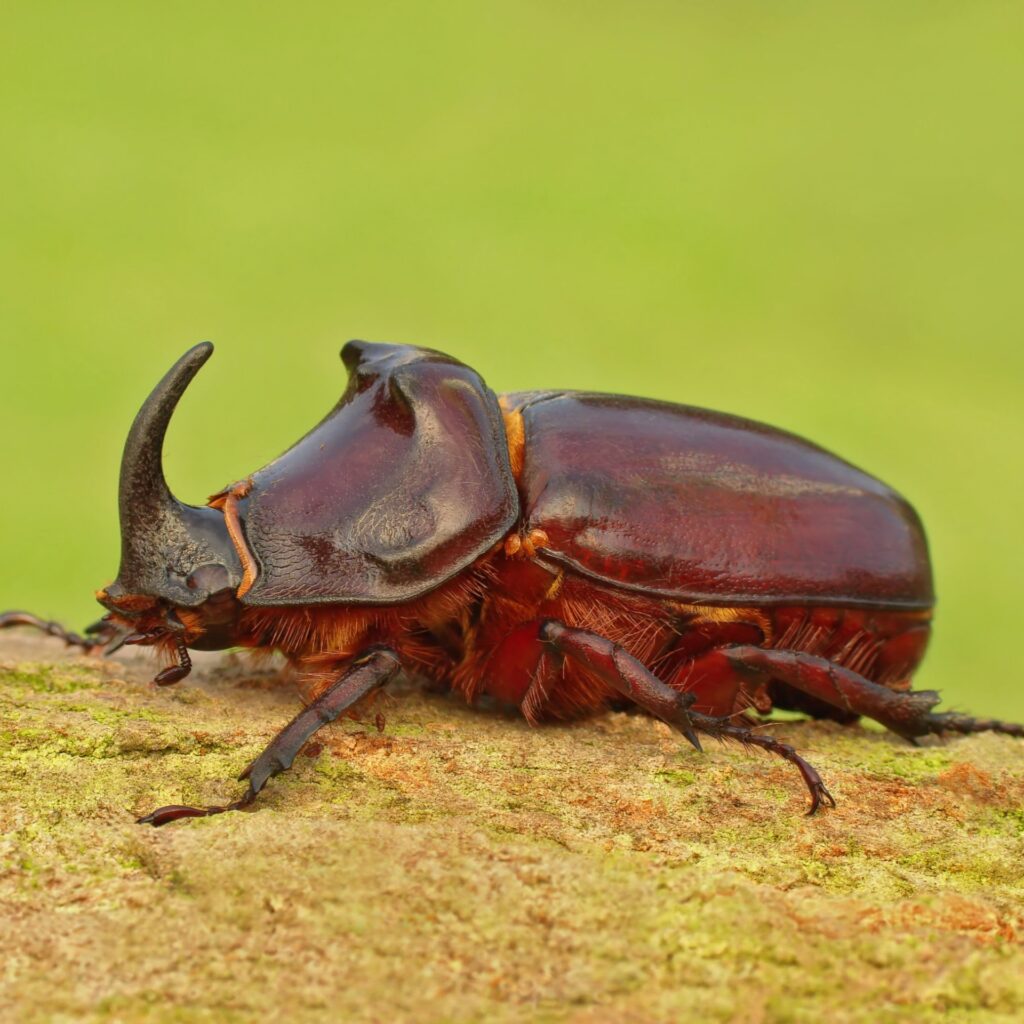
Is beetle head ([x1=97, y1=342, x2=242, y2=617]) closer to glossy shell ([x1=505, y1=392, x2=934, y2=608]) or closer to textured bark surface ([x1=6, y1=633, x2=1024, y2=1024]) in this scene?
textured bark surface ([x1=6, y1=633, x2=1024, y2=1024])

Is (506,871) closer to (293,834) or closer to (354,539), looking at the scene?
(293,834)

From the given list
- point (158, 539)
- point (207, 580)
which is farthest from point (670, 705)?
point (158, 539)

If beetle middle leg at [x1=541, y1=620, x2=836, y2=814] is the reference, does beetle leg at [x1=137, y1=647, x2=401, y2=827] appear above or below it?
below

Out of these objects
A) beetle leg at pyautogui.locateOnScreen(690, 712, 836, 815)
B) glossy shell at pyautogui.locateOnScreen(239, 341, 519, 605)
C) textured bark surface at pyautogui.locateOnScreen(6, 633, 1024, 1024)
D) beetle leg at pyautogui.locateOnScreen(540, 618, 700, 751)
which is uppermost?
glossy shell at pyautogui.locateOnScreen(239, 341, 519, 605)

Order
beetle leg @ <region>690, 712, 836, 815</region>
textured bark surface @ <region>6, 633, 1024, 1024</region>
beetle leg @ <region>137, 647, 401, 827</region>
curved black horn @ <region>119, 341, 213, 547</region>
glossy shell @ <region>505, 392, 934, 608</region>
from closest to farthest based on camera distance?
1. textured bark surface @ <region>6, 633, 1024, 1024</region>
2. beetle leg @ <region>137, 647, 401, 827</region>
3. beetle leg @ <region>690, 712, 836, 815</region>
4. curved black horn @ <region>119, 341, 213, 547</region>
5. glossy shell @ <region>505, 392, 934, 608</region>

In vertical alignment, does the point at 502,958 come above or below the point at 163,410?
below

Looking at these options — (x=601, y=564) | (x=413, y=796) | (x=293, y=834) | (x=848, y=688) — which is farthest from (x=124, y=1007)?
(x=848, y=688)

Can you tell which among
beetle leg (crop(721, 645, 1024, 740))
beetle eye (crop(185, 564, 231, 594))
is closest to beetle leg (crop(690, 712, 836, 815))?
beetle leg (crop(721, 645, 1024, 740))
